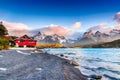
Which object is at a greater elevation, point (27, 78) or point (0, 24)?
point (0, 24)

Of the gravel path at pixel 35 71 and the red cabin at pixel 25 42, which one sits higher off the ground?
the red cabin at pixel 25 42

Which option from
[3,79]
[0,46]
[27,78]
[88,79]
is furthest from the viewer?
[0,46]

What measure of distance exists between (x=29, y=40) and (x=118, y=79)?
115274 mm

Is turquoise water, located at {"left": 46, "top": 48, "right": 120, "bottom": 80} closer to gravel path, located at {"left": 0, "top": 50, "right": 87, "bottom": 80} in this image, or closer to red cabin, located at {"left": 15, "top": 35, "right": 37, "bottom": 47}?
gravel path, located at {"left": 0, "top": 50, "right": 87, "bottom": 80}

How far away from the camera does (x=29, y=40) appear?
13825cm

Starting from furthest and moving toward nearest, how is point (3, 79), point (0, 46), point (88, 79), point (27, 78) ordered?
point (0, 46) < point (88, 79) < point (27, 78) < point (3, 79)

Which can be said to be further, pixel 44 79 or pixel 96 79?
pixel 96 79

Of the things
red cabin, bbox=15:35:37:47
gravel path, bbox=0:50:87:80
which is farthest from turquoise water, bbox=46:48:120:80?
red cabin, bbox=15:35:37:47

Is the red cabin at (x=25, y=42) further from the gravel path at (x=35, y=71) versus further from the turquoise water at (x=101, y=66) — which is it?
the gravel path at (x=35, y=71)

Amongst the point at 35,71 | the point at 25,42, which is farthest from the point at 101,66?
the point at 25,42

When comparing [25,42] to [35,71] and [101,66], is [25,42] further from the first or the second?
[35,71]

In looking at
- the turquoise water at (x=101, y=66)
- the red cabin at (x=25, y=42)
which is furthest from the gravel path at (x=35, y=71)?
the red cabin at (x=25, y=42)

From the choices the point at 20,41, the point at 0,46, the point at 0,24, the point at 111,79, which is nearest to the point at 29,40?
the point at 20,41

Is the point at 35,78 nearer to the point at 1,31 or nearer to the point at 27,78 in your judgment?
the point at 27,78
